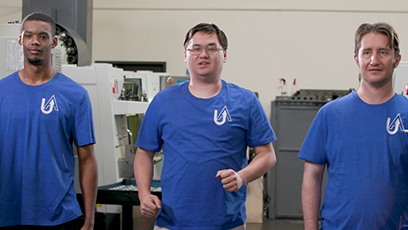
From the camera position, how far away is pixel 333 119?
1.39 m

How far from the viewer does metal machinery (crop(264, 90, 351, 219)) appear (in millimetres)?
4867

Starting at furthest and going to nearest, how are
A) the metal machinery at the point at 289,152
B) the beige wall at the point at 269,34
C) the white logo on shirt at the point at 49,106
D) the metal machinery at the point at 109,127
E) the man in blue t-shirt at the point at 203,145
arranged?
1. the beige wall at the point at 269,34
2. the metal machinery at the point at 289,152
3. the metal machinery at the point at 109,127
4. the white logo on shirt at the point at 49,106
5. the man in blue t-shirt at the point at 203,145

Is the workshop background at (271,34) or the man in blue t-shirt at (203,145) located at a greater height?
the workshop background at (271,34)

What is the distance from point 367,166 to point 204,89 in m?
0.63

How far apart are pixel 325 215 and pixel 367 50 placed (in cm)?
58

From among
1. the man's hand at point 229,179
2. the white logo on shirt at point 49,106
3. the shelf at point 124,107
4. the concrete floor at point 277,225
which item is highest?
the shelf at point 124,107

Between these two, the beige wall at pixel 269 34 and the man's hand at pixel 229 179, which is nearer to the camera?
the man's hand at pixel 229 179

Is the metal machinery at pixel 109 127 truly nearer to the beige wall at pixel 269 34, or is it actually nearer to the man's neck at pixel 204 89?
the man's neck at pixel 204 89

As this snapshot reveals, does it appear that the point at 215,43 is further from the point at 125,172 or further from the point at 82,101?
the point at 125,172

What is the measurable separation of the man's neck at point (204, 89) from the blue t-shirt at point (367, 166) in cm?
44

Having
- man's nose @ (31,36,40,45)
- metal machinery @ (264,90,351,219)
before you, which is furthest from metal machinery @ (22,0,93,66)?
metal machinery @ (264,90,351,219)

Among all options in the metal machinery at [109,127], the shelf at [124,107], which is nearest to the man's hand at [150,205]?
the metal machinery at [109,127]

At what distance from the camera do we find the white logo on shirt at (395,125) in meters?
1.31

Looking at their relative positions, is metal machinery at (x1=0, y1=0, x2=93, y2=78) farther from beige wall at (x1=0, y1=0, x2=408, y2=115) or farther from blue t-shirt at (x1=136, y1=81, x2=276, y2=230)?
beige wall at (x1=0, y1=0, x2=408, y2=115)
